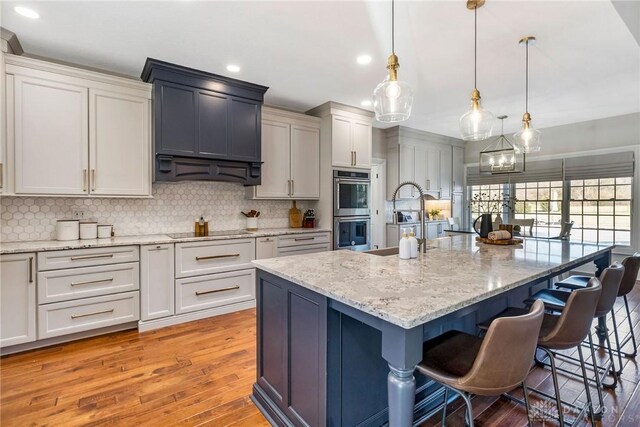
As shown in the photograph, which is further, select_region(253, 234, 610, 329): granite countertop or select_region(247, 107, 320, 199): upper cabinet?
select_region(247, 107, 320, 199): upper cabinet

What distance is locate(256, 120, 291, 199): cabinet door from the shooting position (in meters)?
4.16

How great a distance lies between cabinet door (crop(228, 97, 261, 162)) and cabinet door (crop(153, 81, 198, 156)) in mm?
419

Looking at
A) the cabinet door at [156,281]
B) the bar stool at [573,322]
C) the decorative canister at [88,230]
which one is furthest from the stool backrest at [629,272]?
the decorative canister at [88,230]

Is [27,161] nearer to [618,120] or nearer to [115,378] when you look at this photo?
[115,378]

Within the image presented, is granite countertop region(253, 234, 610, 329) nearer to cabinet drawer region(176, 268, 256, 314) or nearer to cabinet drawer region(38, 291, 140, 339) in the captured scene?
cabinet drawer region(176, 268, 256, 314)

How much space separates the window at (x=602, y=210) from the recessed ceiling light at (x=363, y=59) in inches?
195

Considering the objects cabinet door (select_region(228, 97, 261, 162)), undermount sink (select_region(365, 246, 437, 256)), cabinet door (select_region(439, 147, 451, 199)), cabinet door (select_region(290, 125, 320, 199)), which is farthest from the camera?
cabinet door (select_region(439, 147, 451, 199))

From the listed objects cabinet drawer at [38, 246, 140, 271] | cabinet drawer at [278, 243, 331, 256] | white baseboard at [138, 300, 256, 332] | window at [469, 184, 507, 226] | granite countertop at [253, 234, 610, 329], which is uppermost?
window at [469, 184, 507, 226]

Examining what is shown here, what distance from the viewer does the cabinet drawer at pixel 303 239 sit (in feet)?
13.1

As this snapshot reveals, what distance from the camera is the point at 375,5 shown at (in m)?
2.28

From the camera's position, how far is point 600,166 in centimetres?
532

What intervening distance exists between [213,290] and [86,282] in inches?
45.7

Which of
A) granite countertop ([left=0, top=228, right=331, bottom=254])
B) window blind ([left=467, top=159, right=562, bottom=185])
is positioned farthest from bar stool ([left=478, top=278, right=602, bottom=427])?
window blind ([left=467, top=159, right=562, bottom=185])

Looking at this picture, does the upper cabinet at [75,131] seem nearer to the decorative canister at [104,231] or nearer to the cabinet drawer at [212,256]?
the decorative canister at [104,231]
